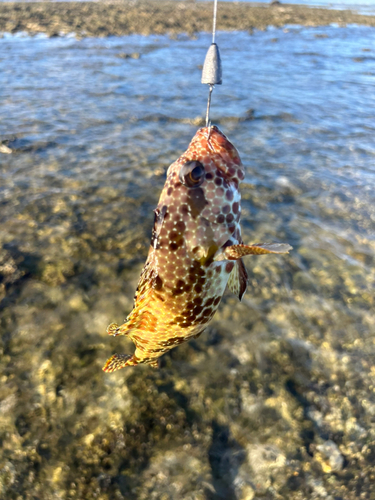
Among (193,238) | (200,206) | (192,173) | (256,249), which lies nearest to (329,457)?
(256,249)

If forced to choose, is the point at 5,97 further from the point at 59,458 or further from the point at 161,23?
the point at 161,23

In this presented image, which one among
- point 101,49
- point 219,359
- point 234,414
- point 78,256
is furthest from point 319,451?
point 101,49

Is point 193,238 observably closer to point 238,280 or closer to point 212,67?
point 238,280

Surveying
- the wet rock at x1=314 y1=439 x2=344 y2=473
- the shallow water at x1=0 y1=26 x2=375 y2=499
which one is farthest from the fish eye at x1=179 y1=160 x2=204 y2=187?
A: the wet rock at x1=314 y1=439 x2=344 y2=473

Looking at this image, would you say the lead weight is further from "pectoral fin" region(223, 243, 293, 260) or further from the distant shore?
the distant shore

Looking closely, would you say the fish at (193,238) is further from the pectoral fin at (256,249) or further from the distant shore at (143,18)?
the distant shore at (143,18)

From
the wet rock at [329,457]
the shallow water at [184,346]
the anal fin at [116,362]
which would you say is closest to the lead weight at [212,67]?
the anal fin at [116,362]
